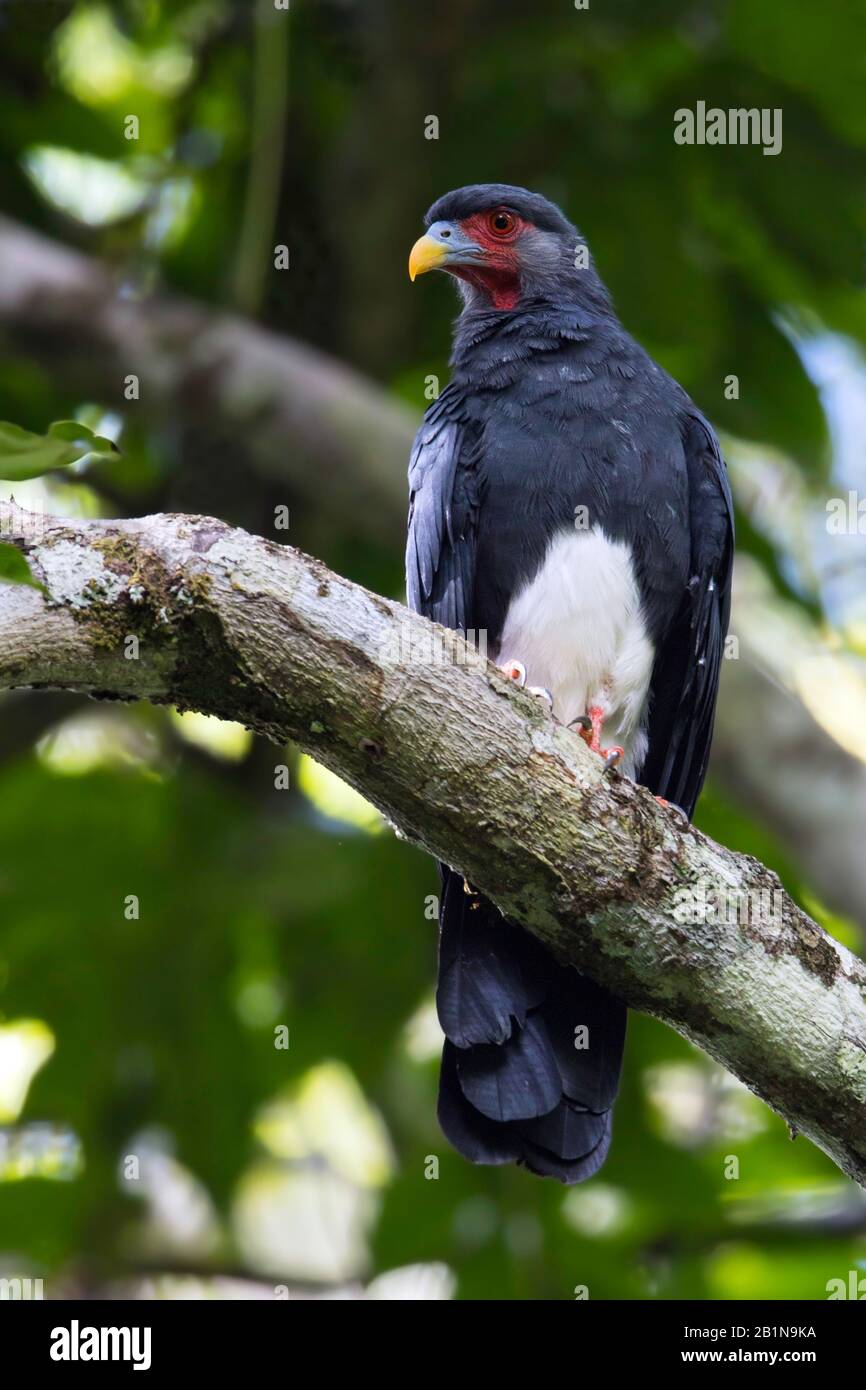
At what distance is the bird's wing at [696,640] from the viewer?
5.18 meters

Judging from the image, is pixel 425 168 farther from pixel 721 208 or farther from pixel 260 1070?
pixel 260 1070

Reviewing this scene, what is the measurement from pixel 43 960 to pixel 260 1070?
3.23 feet

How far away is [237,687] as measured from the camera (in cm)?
348

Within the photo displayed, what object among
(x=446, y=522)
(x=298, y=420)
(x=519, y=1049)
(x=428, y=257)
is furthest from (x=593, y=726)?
(x=298, y=420)

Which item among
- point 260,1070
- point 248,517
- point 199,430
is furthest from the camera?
point 248,517

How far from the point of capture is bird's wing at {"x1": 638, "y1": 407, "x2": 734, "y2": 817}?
518cm

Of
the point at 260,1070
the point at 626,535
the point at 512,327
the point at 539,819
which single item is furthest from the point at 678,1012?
the point at 260,1070

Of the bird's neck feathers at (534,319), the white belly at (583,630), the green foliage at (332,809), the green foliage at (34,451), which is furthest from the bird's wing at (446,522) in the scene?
the green foliage at (34,451)

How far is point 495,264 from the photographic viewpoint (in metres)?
5.75

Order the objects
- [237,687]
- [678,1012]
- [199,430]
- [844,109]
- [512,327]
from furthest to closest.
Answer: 1. [199,430]
2. [844,109]
3. [512,327]
4. [678,1012]
5. [237,687]

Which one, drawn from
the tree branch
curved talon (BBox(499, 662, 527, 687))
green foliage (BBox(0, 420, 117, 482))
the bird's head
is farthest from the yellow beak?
green foliage (BBox(0, 420, 117, 482))

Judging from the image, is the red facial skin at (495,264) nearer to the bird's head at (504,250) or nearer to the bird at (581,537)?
the bird's head at (504,250)

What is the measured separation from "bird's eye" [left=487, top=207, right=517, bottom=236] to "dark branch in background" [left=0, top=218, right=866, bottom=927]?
1214mm

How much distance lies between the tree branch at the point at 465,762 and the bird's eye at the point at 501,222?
2.70 meters
